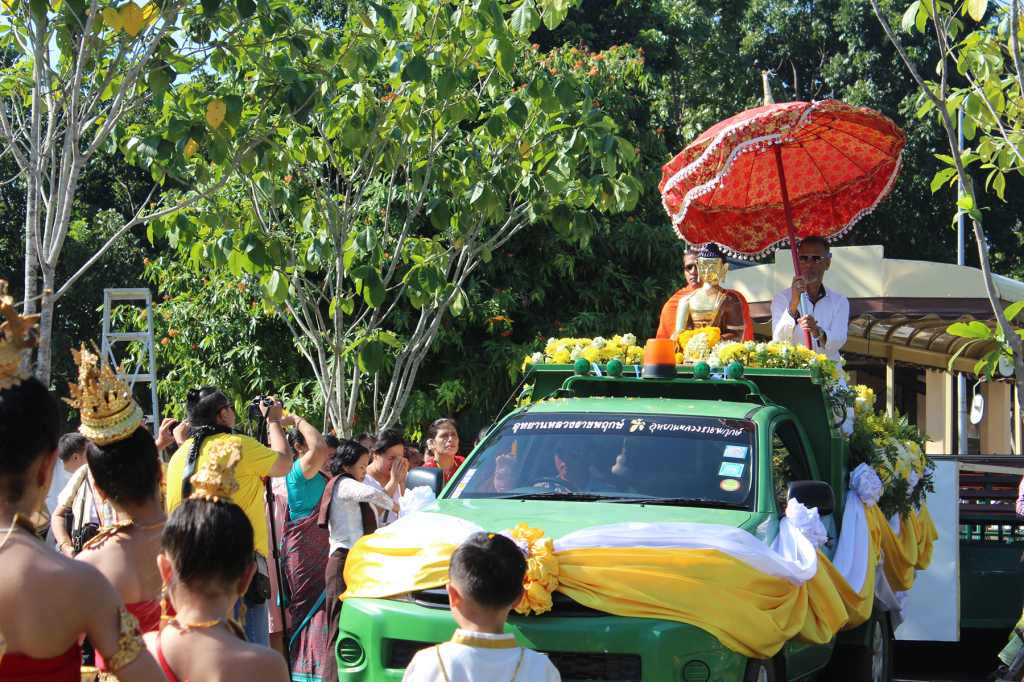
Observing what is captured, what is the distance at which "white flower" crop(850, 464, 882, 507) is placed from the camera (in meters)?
6.11

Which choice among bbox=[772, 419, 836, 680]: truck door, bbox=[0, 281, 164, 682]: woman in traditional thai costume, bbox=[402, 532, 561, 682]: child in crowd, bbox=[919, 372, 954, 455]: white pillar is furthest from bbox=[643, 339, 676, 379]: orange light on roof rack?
bbox=[919, 372, 954, 455]: white pillar

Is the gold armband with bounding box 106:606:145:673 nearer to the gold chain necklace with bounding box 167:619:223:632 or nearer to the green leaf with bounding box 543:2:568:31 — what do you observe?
the gold chain necklace with bounding box 167:619:223:632

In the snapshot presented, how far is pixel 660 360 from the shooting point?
6.16 meters

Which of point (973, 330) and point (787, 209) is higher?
point (787, 209)

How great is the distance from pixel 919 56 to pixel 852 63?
232cm

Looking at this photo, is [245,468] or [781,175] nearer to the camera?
[245,468]

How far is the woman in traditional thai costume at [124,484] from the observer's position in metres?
3.30

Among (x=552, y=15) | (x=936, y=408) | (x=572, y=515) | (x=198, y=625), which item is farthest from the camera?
(x=936, y=408)

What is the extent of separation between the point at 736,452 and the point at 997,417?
19561mm

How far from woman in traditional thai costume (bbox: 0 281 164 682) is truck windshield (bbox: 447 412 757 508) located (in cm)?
306

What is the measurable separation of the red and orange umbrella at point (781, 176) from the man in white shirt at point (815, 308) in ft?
0.79

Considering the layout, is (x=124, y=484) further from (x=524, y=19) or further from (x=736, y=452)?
(x=524, y=19)

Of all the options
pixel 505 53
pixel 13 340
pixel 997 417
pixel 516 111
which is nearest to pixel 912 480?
pixel 516 111

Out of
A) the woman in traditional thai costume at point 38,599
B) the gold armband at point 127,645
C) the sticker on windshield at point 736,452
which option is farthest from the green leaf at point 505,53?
the gold armband at point 127,645
